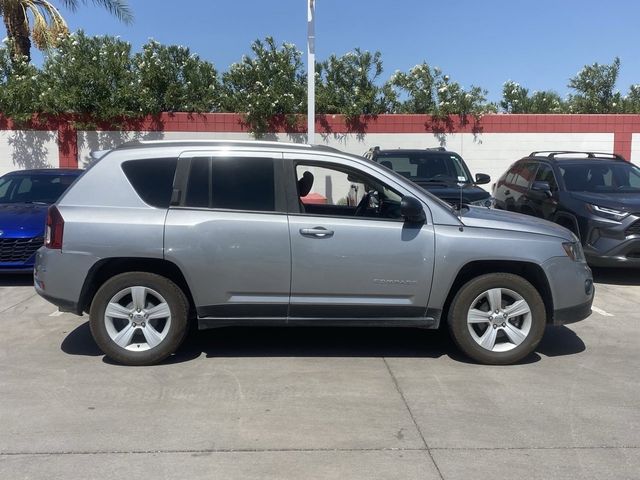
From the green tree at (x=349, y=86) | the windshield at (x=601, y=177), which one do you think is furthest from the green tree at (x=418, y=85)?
the windshield at (x=601, y=177)

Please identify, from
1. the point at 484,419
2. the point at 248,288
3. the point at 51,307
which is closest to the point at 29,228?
the point at 51,307

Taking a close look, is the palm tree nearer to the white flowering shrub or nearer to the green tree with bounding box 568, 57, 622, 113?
the white flowering shrub

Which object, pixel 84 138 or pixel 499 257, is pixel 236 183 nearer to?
pixel 499 257

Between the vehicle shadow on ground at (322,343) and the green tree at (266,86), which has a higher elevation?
the green tree at (266,86)

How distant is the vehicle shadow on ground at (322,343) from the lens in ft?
20.6

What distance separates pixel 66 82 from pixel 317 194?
412 inches

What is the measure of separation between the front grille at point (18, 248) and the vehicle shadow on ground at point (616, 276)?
8096 millimetres

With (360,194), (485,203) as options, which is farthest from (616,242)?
(360,194)

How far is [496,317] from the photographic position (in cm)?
588

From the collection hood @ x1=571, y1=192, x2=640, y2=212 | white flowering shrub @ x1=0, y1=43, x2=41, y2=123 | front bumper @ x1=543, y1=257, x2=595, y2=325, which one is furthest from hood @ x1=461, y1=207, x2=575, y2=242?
white flowering shrub @ x1=0, y1=43, x2=41, y2=123

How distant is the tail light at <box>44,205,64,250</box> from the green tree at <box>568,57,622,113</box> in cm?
1634

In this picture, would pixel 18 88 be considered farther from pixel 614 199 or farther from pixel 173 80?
pixel 614 199

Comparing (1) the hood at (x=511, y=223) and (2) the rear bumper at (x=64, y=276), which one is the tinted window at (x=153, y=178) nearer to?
(2) the rear bumper at (x=64, y=276)

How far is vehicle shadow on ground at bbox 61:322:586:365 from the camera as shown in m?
6.29
